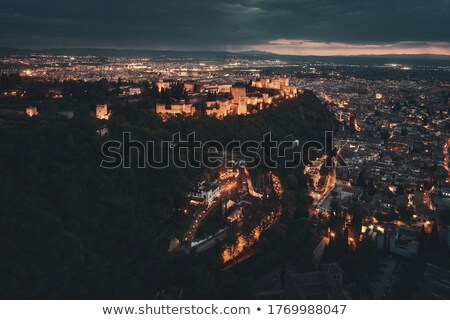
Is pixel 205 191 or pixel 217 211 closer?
pixel 217 211

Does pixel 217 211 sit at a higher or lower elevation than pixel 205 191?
lower

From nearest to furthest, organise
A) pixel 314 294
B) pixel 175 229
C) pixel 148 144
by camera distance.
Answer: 1. pixel 314 294
2. pixel 175 229
3. pixel 148 144

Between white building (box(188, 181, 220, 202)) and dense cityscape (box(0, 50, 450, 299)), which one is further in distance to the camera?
white building (box(188, 181, 220, 202))

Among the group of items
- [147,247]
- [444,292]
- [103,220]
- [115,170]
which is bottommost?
[444,292]

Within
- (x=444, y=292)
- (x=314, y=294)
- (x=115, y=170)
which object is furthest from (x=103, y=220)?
(x=444, y=292)

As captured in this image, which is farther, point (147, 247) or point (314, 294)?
point (147, 247)

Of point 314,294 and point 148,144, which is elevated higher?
point 148,144

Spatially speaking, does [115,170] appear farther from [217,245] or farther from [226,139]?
[226,139]

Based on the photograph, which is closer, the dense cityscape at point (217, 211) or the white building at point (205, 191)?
the dense cityscape at point (217, 211)
